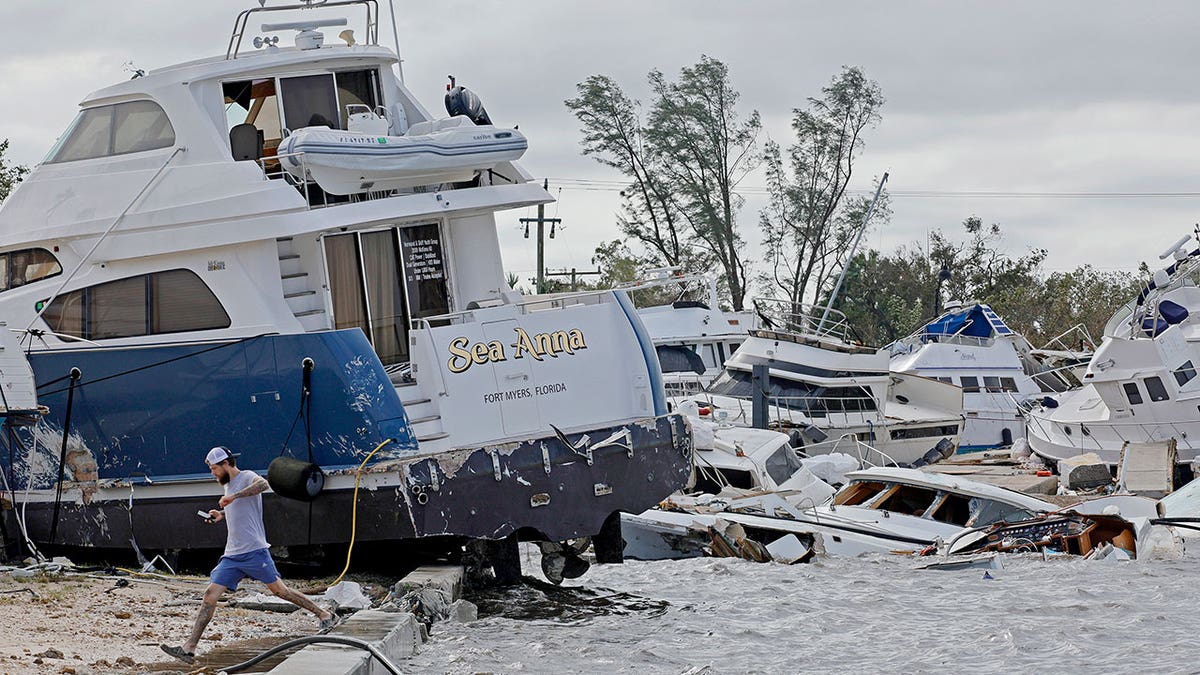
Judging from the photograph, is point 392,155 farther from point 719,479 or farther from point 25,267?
point 719,479

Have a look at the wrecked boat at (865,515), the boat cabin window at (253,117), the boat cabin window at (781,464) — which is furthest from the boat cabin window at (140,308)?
the boat cabin window at (781,464)

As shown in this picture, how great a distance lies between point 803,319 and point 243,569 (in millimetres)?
27766

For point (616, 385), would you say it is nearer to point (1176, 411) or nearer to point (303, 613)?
point (303, 613)

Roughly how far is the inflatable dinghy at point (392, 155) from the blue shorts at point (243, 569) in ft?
15.2

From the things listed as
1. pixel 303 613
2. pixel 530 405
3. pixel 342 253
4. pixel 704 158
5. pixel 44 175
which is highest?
pixel 704 158

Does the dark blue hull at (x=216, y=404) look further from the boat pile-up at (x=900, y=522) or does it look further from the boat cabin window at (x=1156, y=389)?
the boat cabin window at (x=1156, y=389)

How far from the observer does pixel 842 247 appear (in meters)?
54.0

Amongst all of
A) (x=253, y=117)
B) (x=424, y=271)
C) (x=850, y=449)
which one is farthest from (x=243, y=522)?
(x=850, y=449)

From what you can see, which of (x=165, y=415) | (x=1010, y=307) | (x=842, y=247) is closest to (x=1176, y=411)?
(x=165, y=415)

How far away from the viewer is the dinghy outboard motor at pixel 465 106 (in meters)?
16.3

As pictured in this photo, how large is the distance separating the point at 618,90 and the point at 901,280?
1934 cm

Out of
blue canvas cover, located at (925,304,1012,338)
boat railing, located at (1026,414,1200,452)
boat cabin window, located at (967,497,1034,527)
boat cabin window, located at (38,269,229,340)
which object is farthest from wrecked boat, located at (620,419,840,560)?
blue canvas cover, located at (925,304,1012,338)

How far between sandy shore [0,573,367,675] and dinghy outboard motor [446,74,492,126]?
533 cm

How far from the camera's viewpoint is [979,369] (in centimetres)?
4091
